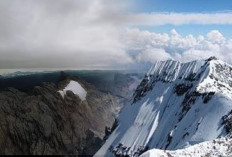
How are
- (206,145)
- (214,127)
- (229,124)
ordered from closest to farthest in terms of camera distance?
(206,145) < (229,124) < (214,127)

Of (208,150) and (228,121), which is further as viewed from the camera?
(228,121)

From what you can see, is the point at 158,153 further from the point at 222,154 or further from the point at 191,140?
the point at 191,140

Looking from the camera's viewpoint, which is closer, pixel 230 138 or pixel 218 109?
pixel 230 138

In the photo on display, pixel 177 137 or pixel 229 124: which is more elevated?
pixel 229 124

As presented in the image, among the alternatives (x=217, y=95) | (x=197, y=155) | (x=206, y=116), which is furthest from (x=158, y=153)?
(x=217, y=95)

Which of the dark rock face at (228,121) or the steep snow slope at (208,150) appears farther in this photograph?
the dark rock face at (228,121)

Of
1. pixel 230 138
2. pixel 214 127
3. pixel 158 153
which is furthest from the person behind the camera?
pixel 214 127

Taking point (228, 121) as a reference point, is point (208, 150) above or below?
below

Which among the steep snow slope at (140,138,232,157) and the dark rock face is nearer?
the steep snow slope at (140,138,232,157)

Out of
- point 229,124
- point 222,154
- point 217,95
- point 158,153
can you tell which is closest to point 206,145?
point 222,154
